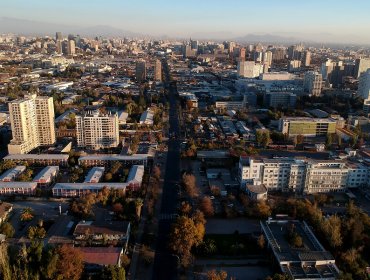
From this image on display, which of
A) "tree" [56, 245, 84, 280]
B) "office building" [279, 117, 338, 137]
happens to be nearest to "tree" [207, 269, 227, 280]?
"tree" [56, 245, 84, 280]

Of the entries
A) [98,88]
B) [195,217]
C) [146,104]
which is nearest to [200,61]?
[98,88]

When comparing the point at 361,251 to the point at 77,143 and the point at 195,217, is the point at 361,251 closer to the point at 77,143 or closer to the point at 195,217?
the point at 195,217

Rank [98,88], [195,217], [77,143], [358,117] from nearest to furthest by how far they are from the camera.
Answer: [195,217], [77,143], [358,117], [98,88]

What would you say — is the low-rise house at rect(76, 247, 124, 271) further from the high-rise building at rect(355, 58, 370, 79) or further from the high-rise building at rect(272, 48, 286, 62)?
the high-rise building at rect(272, 48, 286, 62)

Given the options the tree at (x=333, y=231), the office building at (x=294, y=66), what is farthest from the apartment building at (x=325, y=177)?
the office building at (x=294, y=66)

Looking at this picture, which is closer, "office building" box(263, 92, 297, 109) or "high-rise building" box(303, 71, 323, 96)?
"office building" box(263, 92, 297, 109)

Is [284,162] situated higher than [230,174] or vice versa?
[284,162]

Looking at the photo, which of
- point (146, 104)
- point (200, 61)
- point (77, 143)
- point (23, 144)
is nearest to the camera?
point (23, 144)

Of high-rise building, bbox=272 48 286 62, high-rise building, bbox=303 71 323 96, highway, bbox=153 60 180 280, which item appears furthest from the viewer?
high-rise building, bbox=272 48 286 62
